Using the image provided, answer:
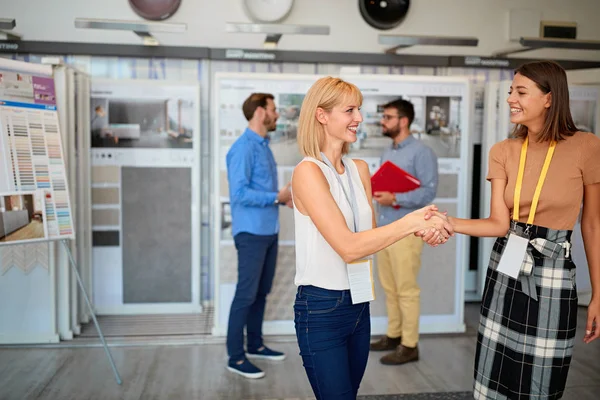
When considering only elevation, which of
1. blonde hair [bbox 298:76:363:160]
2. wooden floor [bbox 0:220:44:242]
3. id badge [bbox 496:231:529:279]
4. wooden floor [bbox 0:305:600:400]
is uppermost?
blonde hair [bbox 298:76:363:160]

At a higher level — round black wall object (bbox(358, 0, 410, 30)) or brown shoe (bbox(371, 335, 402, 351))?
round black wall object (bbox(358, 0, 410, 30))

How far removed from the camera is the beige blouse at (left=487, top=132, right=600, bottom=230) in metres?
2.18

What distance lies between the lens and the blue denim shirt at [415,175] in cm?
411

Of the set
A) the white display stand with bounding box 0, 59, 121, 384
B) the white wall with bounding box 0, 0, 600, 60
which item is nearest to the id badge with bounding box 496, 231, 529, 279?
the white display stand with bounding box 0, 59, 121, 384

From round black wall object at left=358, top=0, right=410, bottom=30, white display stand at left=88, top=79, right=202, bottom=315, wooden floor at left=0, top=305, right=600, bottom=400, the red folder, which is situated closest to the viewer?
wooden floor at left=0, top=305, right=600, bottom=400

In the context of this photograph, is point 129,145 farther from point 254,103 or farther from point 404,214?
point 404,214

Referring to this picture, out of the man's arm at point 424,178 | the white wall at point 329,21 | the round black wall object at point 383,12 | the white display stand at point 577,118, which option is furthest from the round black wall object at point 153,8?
the white display stand at point 577,118

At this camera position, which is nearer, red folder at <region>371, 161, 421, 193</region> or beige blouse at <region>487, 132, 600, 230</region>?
beige blouse at <region>487, 132, 600, 230</region>

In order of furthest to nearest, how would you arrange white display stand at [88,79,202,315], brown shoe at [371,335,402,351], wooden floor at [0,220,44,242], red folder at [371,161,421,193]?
1. white display stand at [88,79,202,315]
2. brown shoe at [371,335,402,351]
3. red folder at [371,161,421,193]
4. wooden floor at [0,220,44,242]

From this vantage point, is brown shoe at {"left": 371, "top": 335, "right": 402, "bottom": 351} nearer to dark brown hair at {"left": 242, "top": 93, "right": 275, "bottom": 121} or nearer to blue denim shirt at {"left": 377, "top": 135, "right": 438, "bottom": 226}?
blue denim shirt at {"left": 377, "top": 135, "right": 438, "bottom": 226}

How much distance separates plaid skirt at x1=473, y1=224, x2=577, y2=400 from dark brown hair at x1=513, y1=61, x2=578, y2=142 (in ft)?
1.18

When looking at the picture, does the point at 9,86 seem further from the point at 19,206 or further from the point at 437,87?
the point at 437,87

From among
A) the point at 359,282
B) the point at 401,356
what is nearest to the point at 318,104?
the point at 359,282

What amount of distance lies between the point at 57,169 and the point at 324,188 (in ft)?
7.76
